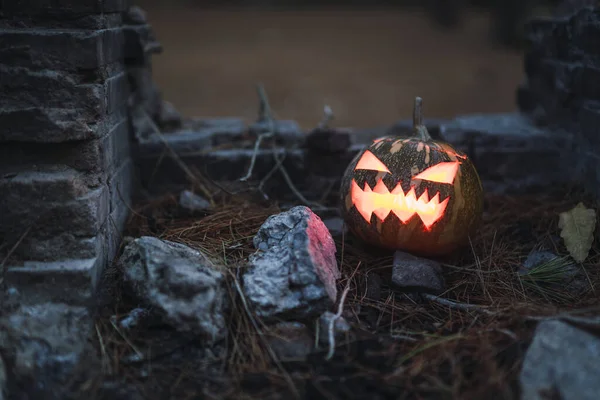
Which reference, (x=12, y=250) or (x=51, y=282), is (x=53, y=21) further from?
(x=51, y=282)

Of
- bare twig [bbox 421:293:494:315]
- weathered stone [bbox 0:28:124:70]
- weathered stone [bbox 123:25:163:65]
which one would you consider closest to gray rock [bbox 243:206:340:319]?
bare twig [bbox 421:293:494:315]

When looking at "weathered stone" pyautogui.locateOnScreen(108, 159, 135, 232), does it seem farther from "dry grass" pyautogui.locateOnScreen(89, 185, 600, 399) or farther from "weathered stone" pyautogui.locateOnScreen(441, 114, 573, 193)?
"weathered stone" pyautogui.locateOnScreen(441, 114, 573, 193)

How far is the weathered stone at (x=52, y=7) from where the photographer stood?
2457mm

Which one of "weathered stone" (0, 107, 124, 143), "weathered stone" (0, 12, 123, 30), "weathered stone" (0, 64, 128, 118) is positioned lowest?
"weathered stone" (0, 107, 124, 143)

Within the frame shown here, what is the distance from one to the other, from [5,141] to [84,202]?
1.33 feet

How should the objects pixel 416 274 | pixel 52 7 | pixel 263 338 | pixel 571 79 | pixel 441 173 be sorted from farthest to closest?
1. pixel 571 79
2. pixel 441 173
3. pixel 416 274
4. pixel 52 7
5. pixel 263 338

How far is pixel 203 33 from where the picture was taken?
11062 millimetres

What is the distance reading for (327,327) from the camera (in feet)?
7.58

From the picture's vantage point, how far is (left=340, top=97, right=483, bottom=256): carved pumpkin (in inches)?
110

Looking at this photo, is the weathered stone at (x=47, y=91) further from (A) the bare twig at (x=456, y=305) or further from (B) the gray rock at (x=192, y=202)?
(A) the bare twig at (x=456, y=305)

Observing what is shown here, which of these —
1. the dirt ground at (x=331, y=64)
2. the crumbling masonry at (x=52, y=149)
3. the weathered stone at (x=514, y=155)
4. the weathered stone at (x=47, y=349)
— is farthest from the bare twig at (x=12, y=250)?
the dirt ground at (x=331, y=64)

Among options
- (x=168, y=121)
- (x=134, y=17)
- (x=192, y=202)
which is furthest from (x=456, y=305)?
(x=134, y=17)

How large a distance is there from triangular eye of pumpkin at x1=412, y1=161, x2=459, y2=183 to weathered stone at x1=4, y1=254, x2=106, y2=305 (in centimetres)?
155

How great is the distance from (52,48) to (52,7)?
195mm
